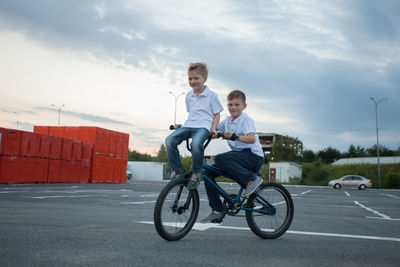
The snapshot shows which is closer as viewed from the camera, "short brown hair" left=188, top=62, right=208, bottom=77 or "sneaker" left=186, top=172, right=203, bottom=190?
"sneaker" left=186, top=172, right=203, bottom=190

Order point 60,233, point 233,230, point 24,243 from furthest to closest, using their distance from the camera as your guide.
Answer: point 233,230 < point 60,233 < point 24,243

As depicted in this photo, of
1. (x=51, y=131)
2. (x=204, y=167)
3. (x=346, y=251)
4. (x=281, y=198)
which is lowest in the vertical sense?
(x=346, y=251)

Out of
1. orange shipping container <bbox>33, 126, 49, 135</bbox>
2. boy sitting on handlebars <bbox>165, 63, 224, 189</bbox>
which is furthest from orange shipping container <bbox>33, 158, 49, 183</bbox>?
boy sitting on handlebars <bbox>165, 63, 224, 189</bbox>

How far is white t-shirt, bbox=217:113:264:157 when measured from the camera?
4621 mm

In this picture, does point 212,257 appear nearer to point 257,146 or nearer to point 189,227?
point 189,227

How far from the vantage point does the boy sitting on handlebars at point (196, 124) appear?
434cm

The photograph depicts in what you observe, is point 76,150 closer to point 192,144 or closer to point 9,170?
point 9,170

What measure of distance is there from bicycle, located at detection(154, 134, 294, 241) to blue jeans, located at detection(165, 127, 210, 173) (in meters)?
0.13

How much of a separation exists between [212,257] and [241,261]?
0.84 ft

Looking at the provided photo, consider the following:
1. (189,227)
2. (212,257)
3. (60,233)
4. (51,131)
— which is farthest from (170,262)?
(51,131)

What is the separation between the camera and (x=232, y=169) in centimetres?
455

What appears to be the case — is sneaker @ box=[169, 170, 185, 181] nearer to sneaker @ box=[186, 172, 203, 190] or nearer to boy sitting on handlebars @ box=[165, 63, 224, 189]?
boy sitting on handlebars @ box=[165, 63, 224, 189]

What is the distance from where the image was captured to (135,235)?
14.6 feet

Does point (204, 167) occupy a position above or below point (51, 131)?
below
